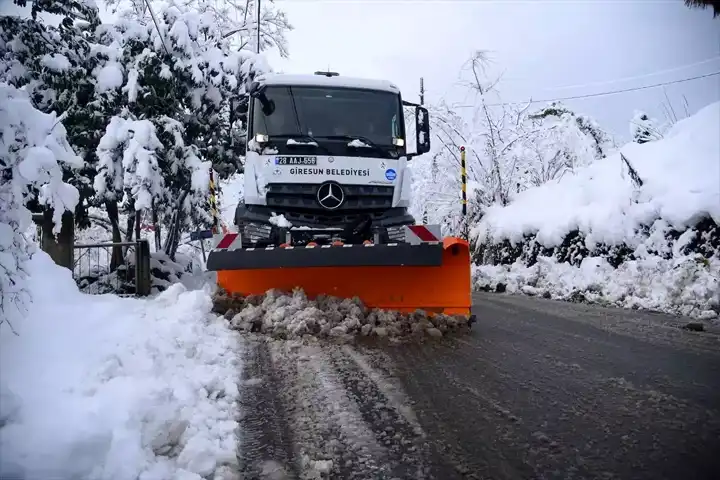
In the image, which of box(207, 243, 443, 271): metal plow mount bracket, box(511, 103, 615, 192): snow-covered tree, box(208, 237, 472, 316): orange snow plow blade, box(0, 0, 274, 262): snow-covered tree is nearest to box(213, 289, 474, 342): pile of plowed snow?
box(208, 237, 472, 316): orange snow plow blade

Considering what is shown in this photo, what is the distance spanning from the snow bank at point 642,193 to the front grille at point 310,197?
4760 mm

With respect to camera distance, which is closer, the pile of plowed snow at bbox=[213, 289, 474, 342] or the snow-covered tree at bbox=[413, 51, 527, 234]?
the pile of plowed snow at bbox=[213, 289, 474, 342]

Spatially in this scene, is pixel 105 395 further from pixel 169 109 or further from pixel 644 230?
pixel 169 109

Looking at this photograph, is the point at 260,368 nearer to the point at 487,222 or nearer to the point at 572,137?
the point at 487,222

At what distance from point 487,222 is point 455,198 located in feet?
8.02

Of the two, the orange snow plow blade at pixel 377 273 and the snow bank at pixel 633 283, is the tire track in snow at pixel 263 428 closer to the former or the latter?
the orange snow plow blade at pixel 377 273

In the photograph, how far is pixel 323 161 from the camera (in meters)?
6.32

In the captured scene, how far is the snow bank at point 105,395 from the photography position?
6.38 feet

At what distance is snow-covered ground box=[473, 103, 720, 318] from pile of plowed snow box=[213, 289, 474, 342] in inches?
133

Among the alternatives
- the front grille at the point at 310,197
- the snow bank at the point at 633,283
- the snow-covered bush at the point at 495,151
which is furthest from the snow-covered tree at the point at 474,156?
the front grille at the point at 310,197

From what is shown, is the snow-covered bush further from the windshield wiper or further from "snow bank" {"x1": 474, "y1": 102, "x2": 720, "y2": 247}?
the windshield wiper

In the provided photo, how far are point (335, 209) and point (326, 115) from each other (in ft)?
4.34

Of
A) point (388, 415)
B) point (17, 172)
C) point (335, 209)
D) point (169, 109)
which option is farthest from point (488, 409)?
point (169, 109)

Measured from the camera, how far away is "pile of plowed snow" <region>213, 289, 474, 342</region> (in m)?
4.95
